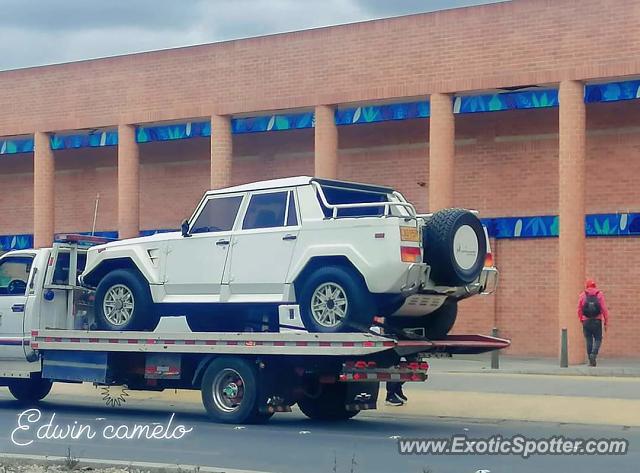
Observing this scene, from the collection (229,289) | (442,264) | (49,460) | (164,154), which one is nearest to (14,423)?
(229,289)

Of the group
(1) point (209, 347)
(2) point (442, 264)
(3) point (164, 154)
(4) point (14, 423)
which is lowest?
(4) point (14, 423)

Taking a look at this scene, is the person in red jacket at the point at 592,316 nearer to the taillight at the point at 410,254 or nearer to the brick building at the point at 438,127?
the brick building at the point at 438,127

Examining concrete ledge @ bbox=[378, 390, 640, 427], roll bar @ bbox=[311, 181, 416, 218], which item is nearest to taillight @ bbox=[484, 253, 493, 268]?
roll bar @ bbox=[311, 181, 416, 218]

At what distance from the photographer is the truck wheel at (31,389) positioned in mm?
18031

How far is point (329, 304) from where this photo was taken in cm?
1430

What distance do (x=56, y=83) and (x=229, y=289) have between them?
845 inches

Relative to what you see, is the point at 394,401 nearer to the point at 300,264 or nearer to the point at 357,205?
the point at 300,264

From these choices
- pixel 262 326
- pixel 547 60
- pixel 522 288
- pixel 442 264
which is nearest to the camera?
pixel 442 264

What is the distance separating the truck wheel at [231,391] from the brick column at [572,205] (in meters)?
12.4

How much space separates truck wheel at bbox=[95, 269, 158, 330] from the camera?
15.8 m

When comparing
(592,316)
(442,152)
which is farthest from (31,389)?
(442,152)

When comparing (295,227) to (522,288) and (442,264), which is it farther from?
(522,288)

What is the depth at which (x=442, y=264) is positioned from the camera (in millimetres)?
14305

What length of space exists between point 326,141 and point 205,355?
1489 cm
